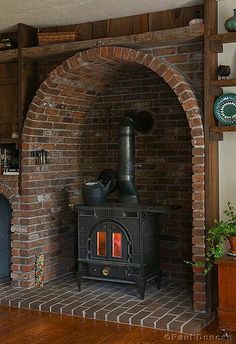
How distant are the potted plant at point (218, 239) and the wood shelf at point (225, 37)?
130 cm

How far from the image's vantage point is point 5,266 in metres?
5.01

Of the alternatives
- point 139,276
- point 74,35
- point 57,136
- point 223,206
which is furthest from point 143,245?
point 74,35

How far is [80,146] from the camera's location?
212 inches

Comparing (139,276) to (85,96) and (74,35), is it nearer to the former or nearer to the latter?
(85,96)

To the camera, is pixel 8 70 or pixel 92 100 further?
pixel 92 100

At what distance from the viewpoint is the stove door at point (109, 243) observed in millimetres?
4359

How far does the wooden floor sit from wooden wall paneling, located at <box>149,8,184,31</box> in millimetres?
2475

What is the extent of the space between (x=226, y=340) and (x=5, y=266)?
2458 mm

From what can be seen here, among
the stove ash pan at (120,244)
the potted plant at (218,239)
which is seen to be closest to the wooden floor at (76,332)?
the potted plant at (218,239)

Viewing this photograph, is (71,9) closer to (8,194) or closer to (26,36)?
(26,36)

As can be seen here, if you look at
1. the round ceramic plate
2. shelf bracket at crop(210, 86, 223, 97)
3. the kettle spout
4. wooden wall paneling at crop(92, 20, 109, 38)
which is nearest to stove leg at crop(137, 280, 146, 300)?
the kettle spout

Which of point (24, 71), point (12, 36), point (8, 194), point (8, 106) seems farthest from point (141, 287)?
point (12, 36)

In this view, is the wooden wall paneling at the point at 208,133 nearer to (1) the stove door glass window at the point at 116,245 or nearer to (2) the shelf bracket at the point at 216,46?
(2) the shelf bracket at the point at 216,46

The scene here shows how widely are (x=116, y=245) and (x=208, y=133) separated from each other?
1310 mm
